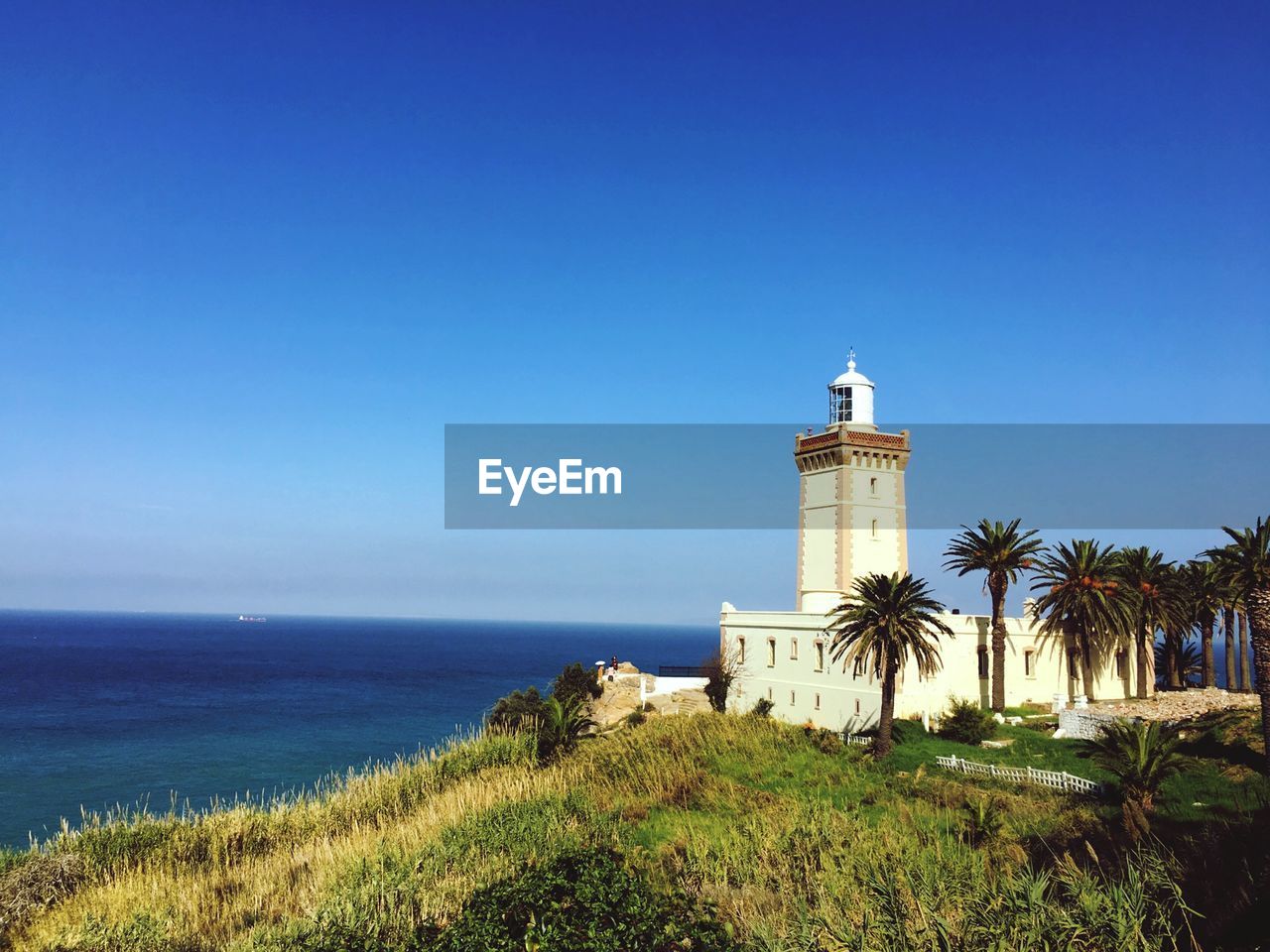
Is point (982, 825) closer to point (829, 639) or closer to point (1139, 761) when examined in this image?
point (1139, 761)

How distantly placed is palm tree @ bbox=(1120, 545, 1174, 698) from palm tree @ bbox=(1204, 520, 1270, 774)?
24.9 feet

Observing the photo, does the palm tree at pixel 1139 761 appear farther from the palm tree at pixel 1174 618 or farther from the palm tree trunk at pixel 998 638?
the palm tree at pixel 1174 618

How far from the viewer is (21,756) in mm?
45500

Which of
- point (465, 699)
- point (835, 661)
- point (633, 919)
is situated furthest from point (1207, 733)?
point (465, 699)

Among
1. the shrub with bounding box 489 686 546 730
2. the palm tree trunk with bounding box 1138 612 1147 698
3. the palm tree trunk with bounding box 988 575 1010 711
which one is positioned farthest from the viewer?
the shrub with bounding box 489 686 546 730

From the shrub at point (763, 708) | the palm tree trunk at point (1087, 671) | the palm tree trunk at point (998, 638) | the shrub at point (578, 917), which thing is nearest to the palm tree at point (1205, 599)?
the palm tree trunk at point (1087, 671)

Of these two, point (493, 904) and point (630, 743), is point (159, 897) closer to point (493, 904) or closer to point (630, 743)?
point (493, 904)

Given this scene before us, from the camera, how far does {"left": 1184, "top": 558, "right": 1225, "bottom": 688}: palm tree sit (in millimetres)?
34031

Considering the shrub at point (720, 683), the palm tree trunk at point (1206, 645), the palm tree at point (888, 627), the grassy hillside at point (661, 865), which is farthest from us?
the shrub at point (720, 683)

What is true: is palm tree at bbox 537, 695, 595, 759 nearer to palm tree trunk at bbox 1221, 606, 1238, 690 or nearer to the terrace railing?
the terrace railing

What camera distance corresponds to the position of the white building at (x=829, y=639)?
103 feet

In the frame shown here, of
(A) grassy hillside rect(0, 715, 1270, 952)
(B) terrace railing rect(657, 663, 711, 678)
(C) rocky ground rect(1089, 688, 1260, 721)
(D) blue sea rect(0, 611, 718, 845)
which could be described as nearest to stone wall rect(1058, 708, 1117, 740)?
(A) grassy hillside rect(0, 715, 1270, 952)

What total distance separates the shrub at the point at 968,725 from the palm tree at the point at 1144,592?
7.60m

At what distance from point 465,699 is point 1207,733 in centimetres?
6653
